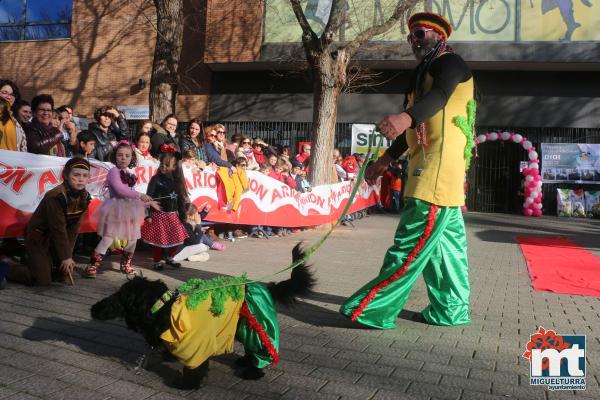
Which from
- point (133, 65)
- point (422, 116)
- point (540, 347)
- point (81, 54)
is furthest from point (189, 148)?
point (81, 54)

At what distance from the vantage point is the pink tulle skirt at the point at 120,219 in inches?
230

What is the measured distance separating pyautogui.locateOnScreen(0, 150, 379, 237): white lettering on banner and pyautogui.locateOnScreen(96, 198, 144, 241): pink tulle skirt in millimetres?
924

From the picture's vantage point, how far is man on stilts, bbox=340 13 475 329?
3879mm

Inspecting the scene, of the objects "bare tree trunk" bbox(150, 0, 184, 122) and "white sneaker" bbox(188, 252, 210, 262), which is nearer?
"white sneaker" bbox(188, 252, 210, 262)

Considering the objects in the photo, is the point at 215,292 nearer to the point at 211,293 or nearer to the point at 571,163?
the point at 211,293

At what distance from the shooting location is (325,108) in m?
12.0

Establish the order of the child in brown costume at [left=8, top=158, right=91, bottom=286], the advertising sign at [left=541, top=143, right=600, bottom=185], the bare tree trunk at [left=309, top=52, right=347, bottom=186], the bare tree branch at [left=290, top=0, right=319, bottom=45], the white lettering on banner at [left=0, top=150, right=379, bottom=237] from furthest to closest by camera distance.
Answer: the advertising sign at [left=541, top=143, right=600, bottom=185] < the bare tree trunk at [left=309, top=52, right=347, bottom=186] < the bare tree branch at [left=290, top=0, right=319, bottom=45] < the white lettering on banner at [left=0, top=150, right=379, bottom=237] < the child in brown costume at [left=8, top=158, right=91, bottom=286]

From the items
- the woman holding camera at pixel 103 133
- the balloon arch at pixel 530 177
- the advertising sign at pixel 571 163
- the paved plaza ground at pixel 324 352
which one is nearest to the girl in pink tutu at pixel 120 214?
the paved plaza ground at pixel 324 352

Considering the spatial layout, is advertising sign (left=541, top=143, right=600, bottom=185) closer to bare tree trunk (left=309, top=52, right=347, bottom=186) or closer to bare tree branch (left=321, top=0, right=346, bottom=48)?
bare tree trunk (left=309, top=52, right=347, bottom=186)

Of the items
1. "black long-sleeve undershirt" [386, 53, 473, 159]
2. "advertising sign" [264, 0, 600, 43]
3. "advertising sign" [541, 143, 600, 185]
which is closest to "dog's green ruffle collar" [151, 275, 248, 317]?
"black long-sleeve undershirt" [386, 53, 473, 159]

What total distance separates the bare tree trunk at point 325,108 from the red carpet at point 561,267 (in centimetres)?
439

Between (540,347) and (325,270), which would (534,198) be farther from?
(540,347)

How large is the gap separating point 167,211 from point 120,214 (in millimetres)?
677

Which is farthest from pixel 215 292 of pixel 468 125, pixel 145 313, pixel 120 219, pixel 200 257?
pixel 200 257
